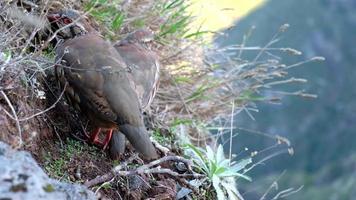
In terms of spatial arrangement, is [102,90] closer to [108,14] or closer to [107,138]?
[107,138]

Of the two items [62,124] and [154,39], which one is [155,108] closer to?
[154,39]

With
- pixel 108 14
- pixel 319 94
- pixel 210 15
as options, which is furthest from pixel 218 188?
pixel 319 94

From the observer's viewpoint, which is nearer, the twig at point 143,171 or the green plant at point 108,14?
the twig at point 143,171

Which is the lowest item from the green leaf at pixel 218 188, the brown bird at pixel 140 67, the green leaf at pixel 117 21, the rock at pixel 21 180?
the green leaf at pixel 218 188

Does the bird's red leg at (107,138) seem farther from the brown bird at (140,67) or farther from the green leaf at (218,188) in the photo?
the green leaf at (218,188)

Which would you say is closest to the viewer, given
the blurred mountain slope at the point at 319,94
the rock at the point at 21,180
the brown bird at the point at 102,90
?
the rock at the point at 21,180

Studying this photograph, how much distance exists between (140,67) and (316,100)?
55.4 m


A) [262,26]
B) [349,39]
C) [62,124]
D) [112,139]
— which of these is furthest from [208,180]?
[349,39]

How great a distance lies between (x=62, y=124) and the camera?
4.02 metres

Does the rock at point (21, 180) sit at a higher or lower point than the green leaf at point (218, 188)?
higher

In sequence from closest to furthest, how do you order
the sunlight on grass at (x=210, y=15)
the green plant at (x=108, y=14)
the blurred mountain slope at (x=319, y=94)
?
1. the green plant at (x=108, y=14)
2. the sunlight on grass at (x=210, y=15)
3. the blurred mountain slope at (x=319, y=94)

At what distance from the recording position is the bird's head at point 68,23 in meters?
4.37

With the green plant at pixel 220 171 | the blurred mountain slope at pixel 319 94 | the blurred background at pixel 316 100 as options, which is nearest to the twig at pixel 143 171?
the green plant at pixel 220 171

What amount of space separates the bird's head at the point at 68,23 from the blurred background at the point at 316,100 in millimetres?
48744
